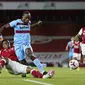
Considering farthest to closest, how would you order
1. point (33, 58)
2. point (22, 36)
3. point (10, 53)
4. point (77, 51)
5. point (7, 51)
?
point (77, 51)
point (7, 51)
point (10, 53)
point (22, 36)
point (33, 58)

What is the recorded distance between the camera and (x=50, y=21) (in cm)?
3378

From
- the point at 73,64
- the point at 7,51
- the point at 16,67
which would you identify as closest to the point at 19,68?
the point at 16,67

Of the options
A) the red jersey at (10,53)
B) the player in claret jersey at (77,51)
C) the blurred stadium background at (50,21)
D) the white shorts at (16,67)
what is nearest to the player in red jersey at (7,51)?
the red jersey at (10,53)

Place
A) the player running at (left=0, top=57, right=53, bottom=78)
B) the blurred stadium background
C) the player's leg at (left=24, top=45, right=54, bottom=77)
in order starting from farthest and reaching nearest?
the blurred stadium background < the player's leg at (left=24, top=45, right=54, bottom=77) < the player running at (left=0, top=57, right=53, bottom=78)

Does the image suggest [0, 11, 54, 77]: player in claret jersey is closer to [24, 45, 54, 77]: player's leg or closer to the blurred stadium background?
[24, 45, 54, 77]: player's leg

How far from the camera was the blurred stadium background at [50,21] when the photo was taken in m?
31.8

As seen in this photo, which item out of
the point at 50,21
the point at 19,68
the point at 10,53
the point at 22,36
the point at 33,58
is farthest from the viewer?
the point at 50,21

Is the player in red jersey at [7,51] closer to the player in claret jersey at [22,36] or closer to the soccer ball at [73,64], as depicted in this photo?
the player in claret jersey at [22,36]

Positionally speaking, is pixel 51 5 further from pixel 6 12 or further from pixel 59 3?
pixel 6 12

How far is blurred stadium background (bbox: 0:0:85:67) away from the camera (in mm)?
31812

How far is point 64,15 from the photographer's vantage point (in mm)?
33688

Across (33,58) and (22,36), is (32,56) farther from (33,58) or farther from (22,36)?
(22,36)

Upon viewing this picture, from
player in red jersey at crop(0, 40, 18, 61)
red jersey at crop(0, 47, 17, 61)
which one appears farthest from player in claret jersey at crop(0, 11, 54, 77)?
player in red jersey at crop(0, 40, 18, 61)

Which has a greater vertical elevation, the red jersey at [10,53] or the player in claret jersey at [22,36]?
the player in claret jersey at [22,36]
